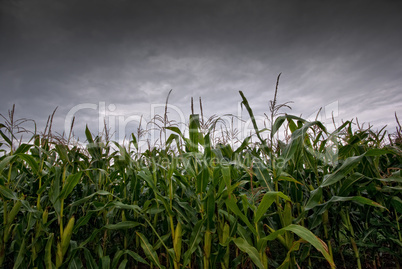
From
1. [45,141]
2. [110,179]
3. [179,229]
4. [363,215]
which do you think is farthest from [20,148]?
[363,215]

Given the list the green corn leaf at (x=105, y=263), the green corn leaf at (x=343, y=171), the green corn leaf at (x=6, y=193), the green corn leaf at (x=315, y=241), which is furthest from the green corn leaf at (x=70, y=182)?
the green corn leaf at (x=343, y=171)

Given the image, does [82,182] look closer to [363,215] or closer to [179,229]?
[179,229]

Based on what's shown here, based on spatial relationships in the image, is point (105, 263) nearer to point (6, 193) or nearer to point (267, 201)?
point (6, 193)

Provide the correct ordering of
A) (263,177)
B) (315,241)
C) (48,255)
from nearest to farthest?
1. (315,241)
2. (263,177)
3. (48,255)

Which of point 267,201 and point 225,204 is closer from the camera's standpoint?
point 267,201

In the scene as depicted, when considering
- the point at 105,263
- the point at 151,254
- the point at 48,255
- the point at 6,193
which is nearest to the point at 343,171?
the point at 151,254

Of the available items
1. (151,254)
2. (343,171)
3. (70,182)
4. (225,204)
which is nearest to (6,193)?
(70,182)

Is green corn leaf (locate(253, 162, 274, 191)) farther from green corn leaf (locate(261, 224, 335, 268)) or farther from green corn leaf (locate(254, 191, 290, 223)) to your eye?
green corn leaf (locate(261, 224, 335, 268))

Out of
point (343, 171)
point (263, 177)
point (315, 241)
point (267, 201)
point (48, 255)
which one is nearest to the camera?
point (315, 241)

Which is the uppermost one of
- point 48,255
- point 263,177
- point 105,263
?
point 263,177

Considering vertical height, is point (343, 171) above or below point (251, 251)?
above

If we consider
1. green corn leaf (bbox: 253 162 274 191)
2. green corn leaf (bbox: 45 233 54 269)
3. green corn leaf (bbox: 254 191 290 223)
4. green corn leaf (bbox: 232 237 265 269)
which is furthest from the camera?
green corn leaf (bbox: 45 233 54 269)

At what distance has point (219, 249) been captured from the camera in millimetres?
1838

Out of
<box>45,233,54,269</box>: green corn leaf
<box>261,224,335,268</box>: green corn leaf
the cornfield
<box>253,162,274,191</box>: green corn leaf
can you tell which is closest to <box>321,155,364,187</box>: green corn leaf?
the cornfield
